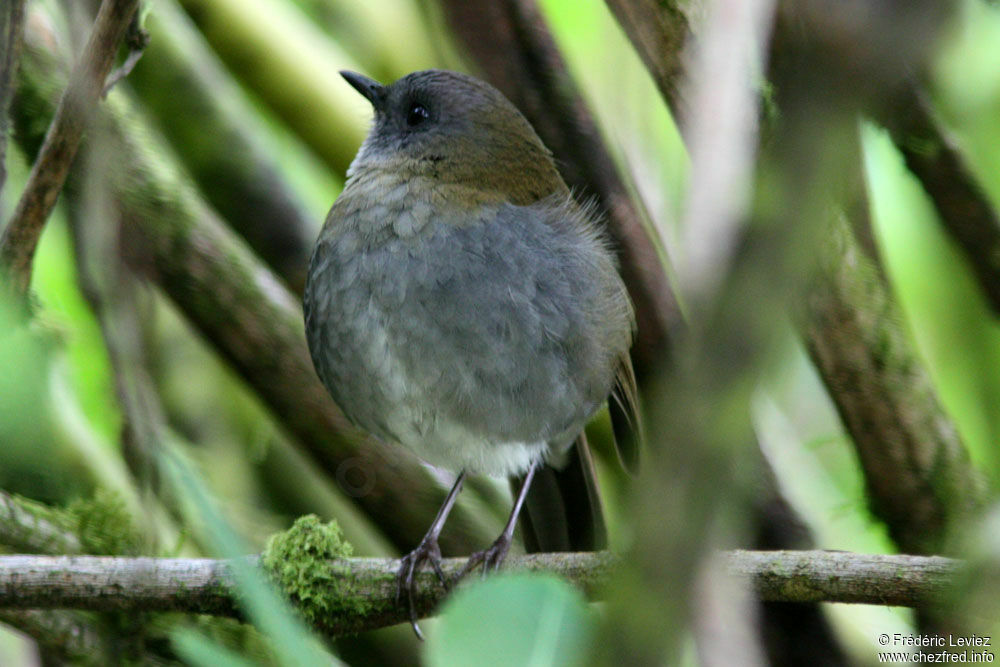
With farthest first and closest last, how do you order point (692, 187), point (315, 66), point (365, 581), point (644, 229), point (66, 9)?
point (315, 66), point (644, 229), point (365, 581), point (66, 9), point (692, 187)

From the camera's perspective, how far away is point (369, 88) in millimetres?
3127

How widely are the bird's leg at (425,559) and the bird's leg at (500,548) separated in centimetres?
8

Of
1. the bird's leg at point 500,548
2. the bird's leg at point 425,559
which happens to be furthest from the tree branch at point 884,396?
the bird's leg at point 425,559

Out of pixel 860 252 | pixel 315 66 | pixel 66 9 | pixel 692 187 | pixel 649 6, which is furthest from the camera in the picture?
pixel 315 66

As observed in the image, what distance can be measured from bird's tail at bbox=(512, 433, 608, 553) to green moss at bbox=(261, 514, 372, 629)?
2.88 feet

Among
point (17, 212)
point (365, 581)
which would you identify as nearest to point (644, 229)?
point (365, 581)

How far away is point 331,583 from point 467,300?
733 millimetres

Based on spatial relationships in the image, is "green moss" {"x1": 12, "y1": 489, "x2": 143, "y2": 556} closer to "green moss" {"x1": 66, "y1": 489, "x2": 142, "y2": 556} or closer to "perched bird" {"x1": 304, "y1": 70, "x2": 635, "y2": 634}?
"green moss" {"x1": 66, "y1": 489, "x2": 142, "y2": 556}

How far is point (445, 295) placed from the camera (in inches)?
103

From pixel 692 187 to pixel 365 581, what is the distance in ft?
4.79

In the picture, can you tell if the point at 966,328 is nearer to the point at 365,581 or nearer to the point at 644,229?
the point at 644,229

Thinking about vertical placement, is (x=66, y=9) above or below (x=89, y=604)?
above

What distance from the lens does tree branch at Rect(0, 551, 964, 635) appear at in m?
1.86

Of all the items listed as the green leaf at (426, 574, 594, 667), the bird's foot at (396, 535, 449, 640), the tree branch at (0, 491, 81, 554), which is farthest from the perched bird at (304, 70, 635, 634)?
the green leaf at (426, 574, 594, 667)
